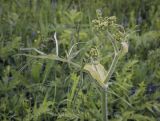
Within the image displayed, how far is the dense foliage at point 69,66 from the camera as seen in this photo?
79.7 inches

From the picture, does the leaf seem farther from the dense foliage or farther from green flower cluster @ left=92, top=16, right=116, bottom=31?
green flower cluster @ left=92, top=16, right=116, bottom=31

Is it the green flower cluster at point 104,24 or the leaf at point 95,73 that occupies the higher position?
the green flower cluster at point 104,24

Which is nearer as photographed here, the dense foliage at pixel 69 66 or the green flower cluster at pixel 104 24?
the green flower cluster at pixel 104 24

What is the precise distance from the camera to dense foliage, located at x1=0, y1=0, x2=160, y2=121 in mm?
2025

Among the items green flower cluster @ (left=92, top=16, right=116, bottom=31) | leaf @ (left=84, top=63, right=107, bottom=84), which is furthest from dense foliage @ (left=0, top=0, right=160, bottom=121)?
green flower cluster @ (left=92, top=16, right=116, bottom=31)

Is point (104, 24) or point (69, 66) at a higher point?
point (104, 24)

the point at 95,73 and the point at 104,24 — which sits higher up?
the point at 104,24

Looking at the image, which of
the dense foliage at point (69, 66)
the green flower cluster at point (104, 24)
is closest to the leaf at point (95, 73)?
the dense foliage at point (69, 66)

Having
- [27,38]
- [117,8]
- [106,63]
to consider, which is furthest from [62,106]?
[117,8]

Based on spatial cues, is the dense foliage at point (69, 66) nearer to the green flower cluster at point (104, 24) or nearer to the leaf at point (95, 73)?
the leaf at point (95, 73)

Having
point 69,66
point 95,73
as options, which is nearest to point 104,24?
point 95,73

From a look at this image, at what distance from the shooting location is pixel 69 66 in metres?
1.81

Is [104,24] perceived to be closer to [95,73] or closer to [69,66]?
[95,73]

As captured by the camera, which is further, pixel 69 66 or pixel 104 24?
pixel 69 66
